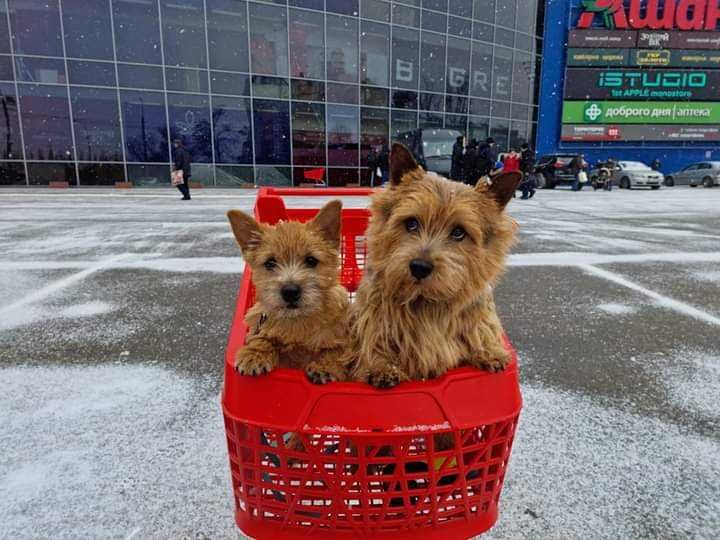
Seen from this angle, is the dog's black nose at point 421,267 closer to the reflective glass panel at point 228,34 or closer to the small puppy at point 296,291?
the small puppy at point 296,291

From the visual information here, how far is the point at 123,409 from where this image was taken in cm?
260

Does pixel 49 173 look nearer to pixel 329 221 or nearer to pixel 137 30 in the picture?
pixel 137 30

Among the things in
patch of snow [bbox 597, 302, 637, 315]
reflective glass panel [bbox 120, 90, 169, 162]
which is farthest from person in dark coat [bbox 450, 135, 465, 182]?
→ reflective glass panel [bbox 120, 90, 169, 162]

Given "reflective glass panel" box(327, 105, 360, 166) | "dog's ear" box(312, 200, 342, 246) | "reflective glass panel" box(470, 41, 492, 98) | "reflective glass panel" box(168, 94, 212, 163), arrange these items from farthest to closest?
"reflective glass panel" box(470, 41, 492, 98) < "reflective glass panel" box(327, 105, 360, 166) < "reflective glass panel" box(168, 94, 212, 163) < "dog's ear" box(312, 200, 342, 246)

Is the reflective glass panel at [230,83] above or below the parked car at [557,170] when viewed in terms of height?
above

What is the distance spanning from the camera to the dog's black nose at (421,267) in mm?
1438

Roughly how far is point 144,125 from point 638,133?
1249 inches

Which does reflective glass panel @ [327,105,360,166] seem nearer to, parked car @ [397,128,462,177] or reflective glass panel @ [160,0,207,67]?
parked car @ [397,128,462,177]

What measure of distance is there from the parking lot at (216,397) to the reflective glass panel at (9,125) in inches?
703

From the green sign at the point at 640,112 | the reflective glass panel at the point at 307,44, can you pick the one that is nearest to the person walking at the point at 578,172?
the green sign at the point at 640,112

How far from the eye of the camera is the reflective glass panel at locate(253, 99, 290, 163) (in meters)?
22.1

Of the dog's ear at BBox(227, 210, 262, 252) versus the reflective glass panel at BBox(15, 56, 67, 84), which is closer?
the dog's ear at BBox(227, 210, 262, 252)

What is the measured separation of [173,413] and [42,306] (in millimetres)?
2724

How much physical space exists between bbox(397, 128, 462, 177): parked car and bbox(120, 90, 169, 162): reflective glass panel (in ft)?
36.6
